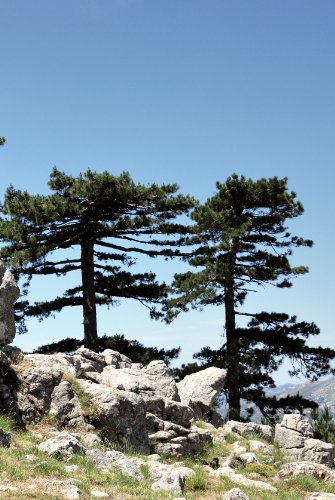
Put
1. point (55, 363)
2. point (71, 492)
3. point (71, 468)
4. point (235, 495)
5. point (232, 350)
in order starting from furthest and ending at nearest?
point (232, 350)
point (55, 363)
point (235, 495)
point (71, 468)
point (71, 492)

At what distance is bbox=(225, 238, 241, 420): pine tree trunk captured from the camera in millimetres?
28922

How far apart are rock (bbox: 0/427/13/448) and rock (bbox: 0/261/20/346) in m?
4.89

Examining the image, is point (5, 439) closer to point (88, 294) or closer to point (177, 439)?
point (177, 439)

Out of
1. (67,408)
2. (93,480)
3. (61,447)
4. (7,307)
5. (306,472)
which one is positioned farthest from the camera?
(7,307)

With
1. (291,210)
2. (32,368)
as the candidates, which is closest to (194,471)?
(32,368)

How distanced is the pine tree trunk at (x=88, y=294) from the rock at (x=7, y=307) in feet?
42.7

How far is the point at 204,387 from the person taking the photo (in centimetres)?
2212

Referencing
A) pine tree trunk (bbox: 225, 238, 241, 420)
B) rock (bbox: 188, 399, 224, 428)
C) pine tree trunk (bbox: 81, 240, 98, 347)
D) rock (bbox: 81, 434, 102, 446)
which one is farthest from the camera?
pine tree trunk (bbox: 81, 240, 98, 347)

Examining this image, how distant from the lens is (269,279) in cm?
3197

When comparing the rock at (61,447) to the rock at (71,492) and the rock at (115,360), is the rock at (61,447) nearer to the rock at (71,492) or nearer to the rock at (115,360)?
the rock at (71,492)

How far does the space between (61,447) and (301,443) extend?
1108 centimetres

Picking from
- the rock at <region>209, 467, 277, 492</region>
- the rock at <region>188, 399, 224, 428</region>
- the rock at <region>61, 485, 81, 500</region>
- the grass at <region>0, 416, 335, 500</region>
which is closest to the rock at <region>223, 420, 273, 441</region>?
the rock at <region>188, 399, 224, 428</region>

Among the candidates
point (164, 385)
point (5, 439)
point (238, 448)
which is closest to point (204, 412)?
point (164, 385)

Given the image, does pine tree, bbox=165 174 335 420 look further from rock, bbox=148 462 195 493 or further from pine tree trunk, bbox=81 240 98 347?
rock, bbox=148 462 195 493
